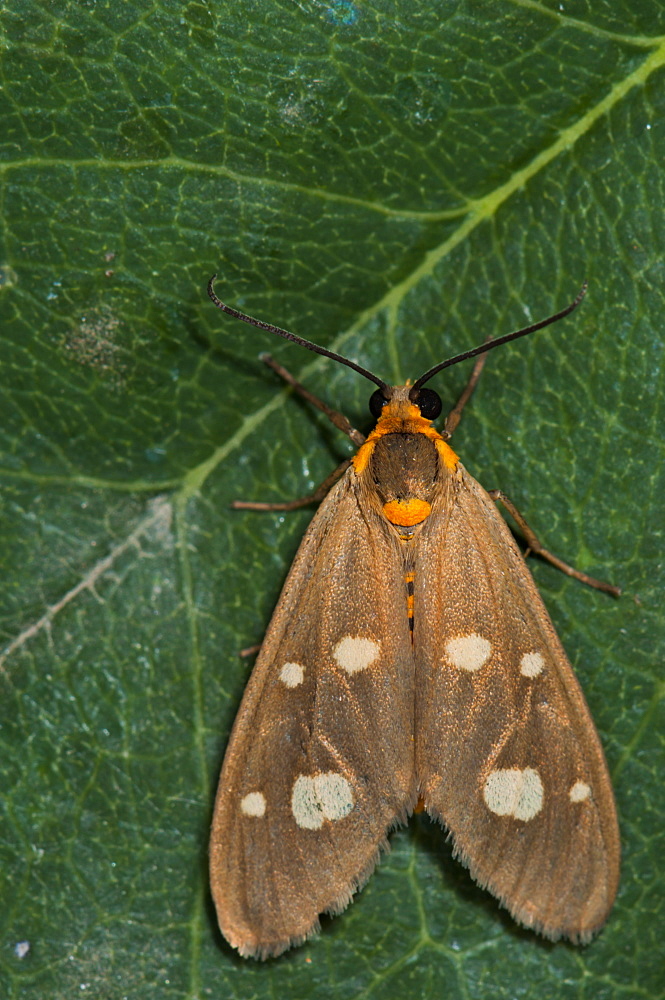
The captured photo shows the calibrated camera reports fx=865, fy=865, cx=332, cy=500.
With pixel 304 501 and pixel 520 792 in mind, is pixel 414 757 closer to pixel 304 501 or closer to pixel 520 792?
pixel 520 792

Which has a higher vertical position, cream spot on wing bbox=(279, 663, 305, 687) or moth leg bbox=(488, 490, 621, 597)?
moth leg bbox=(488, 490, 621, 597)

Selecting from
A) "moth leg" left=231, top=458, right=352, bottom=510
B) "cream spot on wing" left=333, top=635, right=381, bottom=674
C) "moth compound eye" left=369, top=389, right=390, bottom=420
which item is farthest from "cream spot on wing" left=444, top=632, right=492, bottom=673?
"moth compound eye" left=369, top=389, right=390, bottom=420

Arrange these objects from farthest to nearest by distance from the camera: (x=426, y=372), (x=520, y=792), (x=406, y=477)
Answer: (x=426, y=372), (x=406, y=477), (x=520, y=792)

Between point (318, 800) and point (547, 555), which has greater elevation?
point (547, 555)

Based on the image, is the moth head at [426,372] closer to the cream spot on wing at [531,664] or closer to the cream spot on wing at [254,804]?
Result: the cream spot on wing at [531,664]

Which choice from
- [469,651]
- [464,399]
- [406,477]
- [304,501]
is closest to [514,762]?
[469,651]

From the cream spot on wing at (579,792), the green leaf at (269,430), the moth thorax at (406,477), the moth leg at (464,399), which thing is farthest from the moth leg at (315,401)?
the cream spot on wing at (579,792)

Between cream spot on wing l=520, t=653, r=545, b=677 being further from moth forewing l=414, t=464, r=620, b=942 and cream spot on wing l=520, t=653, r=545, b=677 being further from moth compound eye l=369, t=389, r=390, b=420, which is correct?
moth compound eye l=369, t=389, r=390, b=420
